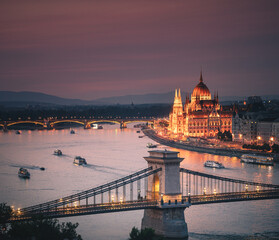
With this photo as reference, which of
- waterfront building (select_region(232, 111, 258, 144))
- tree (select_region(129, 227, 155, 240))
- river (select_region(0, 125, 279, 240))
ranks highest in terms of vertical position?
waterfront building (select_region(232, 111, 258, 144))

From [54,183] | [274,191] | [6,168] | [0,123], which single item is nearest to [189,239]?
[274,191]

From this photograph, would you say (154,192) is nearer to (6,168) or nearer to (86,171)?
(86,171)

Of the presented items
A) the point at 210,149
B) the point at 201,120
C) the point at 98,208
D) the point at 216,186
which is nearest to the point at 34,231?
the point at 98,208

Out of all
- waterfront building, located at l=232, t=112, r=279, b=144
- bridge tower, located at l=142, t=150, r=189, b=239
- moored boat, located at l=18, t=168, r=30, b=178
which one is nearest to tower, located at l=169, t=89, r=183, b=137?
waterfront building, located at l=232, t=112, r=279, b=144

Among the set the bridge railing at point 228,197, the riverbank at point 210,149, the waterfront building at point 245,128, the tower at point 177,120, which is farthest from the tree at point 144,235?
the tower at point 177,120

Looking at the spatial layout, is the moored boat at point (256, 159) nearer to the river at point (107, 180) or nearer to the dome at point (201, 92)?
the river at point (107, 180)

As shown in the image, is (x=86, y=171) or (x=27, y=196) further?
(x=86, y=171)

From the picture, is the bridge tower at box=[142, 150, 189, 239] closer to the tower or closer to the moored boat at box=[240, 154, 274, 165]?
the moored boat at box=[240, 154, 274, 165]

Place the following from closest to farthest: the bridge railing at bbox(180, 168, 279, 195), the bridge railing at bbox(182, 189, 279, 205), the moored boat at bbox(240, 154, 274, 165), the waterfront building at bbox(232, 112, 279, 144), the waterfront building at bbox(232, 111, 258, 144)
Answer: the bridge railing at bbox(182, 189, 279, 205) < the bridge railing at bbox(180, 168, 279, 195) < the moored boat at bbox(240, 154, 274, 165) < the waterfront building at bbox(232, 112, 279, 144) < the waterfront building at bbox(232, 111, 258, 144)
